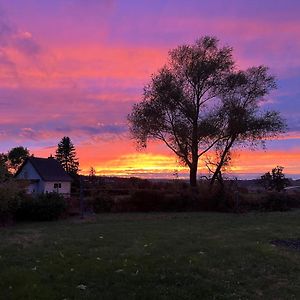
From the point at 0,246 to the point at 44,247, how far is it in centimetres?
134

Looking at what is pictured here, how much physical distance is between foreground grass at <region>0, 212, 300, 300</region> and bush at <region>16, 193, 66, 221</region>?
8.40 m

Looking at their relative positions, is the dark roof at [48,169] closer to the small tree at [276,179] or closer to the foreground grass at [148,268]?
the small tree at [276,179]

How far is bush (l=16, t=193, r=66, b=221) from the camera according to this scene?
77.3ft

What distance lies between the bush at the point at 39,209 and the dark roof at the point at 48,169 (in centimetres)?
4044

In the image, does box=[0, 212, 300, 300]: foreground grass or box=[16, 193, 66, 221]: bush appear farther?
box=[16, 193, 66, 221]: bush

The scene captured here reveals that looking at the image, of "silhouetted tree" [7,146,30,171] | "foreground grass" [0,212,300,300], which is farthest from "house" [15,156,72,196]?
"foreground grass" [0,212,300,300]

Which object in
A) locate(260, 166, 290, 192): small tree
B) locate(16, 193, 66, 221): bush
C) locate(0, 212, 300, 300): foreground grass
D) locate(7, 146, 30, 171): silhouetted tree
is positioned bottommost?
locate(0, 212, 300, 300): foreground grass

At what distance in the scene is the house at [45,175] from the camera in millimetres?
64250

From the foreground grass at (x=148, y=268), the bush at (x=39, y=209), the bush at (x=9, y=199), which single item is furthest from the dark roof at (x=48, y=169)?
the foreground grass at (x=148, y=268)

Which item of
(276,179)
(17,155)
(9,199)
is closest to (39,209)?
(9,199)

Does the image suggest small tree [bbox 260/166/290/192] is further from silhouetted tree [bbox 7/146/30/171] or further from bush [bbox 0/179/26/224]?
A: silhouetted tree [bbox 7/146/30/171]

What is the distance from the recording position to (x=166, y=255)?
1116 cm

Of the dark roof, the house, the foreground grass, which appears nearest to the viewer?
the foreground grass

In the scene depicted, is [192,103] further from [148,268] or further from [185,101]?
[148,268]
